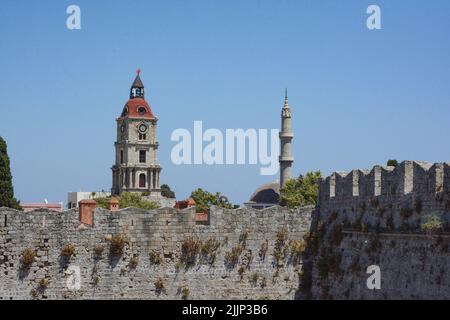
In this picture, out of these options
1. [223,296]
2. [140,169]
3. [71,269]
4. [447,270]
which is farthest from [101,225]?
[140,169]

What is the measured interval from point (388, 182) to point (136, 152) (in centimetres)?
12736

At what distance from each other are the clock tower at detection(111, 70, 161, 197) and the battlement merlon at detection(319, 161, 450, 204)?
118 metres

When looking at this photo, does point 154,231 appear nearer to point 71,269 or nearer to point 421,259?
point 71,269

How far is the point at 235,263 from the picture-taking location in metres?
31.5

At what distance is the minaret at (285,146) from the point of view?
113812 millimetres

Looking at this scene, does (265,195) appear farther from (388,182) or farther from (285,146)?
(388,182)

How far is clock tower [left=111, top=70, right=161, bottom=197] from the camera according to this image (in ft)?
498

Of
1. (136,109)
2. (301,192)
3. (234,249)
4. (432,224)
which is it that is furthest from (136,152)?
(432,224)

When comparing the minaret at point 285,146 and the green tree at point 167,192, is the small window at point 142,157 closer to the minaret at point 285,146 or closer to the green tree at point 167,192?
the green tree at point 167,192

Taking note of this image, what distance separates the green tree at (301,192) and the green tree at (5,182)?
78.4 feet

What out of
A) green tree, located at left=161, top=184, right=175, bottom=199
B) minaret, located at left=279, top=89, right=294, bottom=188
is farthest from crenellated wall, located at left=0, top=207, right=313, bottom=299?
green tree, located at left=161, top=184, right=175, bottom=199

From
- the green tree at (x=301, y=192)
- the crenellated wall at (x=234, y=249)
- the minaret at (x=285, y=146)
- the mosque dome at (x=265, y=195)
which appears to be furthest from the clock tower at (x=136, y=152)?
the crenellated wall at (x=234, y=249)

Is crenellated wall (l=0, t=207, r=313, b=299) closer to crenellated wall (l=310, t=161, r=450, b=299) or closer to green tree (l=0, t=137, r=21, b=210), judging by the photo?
crenellated wall (l=310, t=161, r=450, b=299)

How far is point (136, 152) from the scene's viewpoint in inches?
6029
